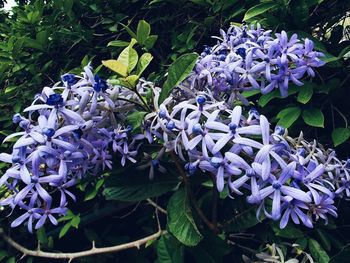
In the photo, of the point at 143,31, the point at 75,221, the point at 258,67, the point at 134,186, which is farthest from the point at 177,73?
the point at 75,221

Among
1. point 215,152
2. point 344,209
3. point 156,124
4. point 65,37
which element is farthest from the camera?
point 65,37

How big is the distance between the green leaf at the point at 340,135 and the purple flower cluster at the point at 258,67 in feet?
1.41

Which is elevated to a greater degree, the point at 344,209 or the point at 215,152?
the point at 215,152

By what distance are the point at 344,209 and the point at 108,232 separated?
0.90 meters

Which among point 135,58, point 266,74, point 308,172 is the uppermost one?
point 135,58

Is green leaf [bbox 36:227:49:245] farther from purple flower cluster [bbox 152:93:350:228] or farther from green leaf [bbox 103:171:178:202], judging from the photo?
purple flower cluster [bbox 152:93:350:228]

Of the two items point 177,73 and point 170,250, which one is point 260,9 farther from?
point 170,250

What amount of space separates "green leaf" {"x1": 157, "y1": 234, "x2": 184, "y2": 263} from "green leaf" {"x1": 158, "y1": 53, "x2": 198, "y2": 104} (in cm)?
38

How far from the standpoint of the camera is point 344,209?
141 cm

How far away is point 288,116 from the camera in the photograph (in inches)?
52.3

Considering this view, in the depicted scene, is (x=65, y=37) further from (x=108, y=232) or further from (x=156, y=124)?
(x=156, y=124)

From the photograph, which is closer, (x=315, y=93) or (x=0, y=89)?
(x=315, y=93)

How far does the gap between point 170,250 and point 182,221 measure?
0.17m

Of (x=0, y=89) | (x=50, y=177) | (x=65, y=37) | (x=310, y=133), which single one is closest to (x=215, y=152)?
(x=50, y=177)
